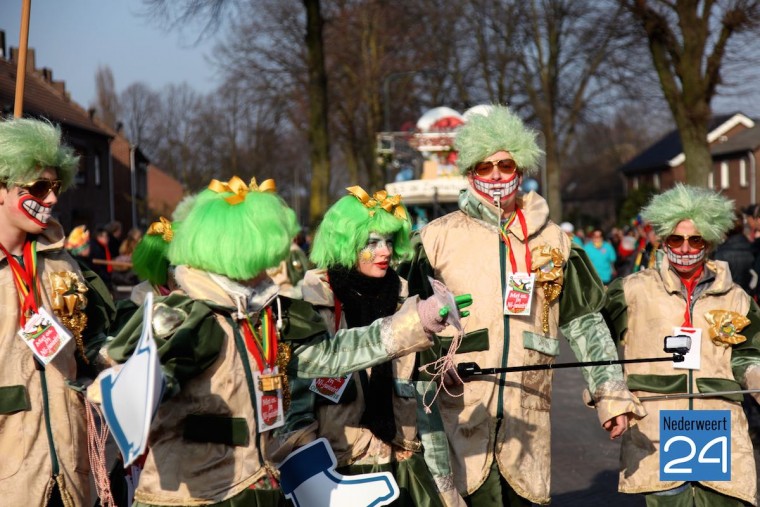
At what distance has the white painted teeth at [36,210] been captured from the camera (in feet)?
14.7

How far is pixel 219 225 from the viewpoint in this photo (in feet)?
11.5

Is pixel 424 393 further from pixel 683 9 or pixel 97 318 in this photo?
pixel 683 9

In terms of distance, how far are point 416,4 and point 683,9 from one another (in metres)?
20.5

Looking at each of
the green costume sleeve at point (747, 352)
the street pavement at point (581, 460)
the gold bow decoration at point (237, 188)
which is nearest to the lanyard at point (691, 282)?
the green costume sleeve at point (747, 352)

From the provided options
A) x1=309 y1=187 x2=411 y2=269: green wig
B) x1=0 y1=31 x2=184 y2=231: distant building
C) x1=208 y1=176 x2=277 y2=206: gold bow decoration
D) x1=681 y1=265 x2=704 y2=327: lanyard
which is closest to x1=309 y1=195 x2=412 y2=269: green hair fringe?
x1=309 y1=187 x2=411 y2=269: green wig

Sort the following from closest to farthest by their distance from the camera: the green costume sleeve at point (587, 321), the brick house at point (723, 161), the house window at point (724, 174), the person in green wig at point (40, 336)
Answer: the person in green wig at point (40, 336) → the green costume sleeve at point (587, 321) → the brick house at point (723, 161) → the house window at point (724, 174)

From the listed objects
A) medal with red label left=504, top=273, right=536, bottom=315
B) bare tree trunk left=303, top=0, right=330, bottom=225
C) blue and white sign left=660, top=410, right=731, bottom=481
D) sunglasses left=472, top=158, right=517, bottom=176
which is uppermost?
bare tree trunk left=303, top=0, right=330, bottom=225

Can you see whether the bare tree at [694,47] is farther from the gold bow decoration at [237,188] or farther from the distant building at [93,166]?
the distant building at [93,166]

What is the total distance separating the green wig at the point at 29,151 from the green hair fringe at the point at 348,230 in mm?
1136

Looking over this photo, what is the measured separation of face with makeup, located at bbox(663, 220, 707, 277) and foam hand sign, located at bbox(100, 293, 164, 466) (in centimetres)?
303

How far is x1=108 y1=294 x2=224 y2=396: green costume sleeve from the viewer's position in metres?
3.43

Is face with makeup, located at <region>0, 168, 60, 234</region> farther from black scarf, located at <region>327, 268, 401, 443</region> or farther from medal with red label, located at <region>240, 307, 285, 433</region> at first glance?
medal with red label, located at <region>240, 307, 285, 433</region>

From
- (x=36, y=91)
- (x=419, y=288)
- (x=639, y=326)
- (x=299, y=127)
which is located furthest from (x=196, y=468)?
(x=36, y=91)

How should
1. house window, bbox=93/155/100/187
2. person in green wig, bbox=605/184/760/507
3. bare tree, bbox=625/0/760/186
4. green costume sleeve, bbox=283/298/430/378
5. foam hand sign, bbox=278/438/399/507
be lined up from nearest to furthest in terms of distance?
green costume sleeve, bbox=283/298/430/378 → foam hand sign, bbox=278/438/399/507 → person in green wig, bbox=605/184/760/507 → bare tree, bbox=625/0/760/186 → house window, bbox=93/155/100/187
